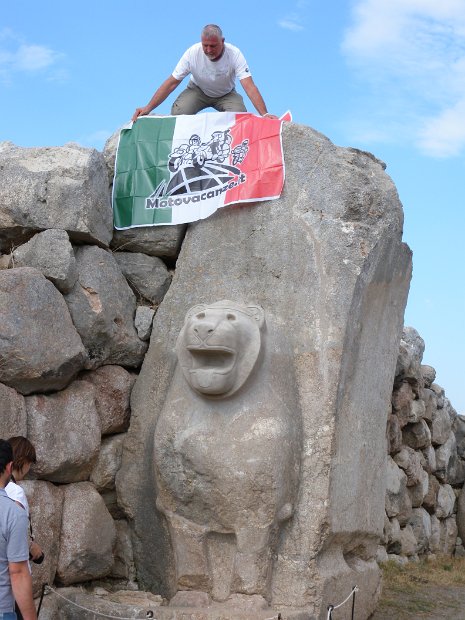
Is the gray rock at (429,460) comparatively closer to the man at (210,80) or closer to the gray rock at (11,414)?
the man at (210,80)

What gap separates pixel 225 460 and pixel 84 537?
99 cm

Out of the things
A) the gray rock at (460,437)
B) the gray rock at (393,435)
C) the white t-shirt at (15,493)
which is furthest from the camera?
the gray rock at (460,437)

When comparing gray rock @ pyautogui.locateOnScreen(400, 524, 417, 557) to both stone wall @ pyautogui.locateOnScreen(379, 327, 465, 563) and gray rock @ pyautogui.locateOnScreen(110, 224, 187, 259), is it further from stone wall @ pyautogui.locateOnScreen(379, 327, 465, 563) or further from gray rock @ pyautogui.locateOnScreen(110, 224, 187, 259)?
gray rock @ pyautogui.locateOnScreen(110, 224, 187, 259)

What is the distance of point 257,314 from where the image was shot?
18.5 feet

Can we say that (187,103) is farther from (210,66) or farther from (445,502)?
(445,502)

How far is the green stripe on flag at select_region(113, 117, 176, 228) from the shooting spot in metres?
6.34

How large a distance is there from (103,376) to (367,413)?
1.70 metres

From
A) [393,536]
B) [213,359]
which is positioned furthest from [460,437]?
[213,359]

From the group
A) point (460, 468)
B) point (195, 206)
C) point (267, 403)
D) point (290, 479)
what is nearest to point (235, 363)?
point (267, 403)

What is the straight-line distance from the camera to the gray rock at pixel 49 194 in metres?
5.80

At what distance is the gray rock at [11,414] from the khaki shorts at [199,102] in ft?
8.37

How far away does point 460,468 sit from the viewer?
10.4 meters

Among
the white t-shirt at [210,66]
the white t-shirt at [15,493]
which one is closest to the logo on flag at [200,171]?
the white t-shirt at [210,66]

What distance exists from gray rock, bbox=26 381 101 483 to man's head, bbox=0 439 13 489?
4.88ft
